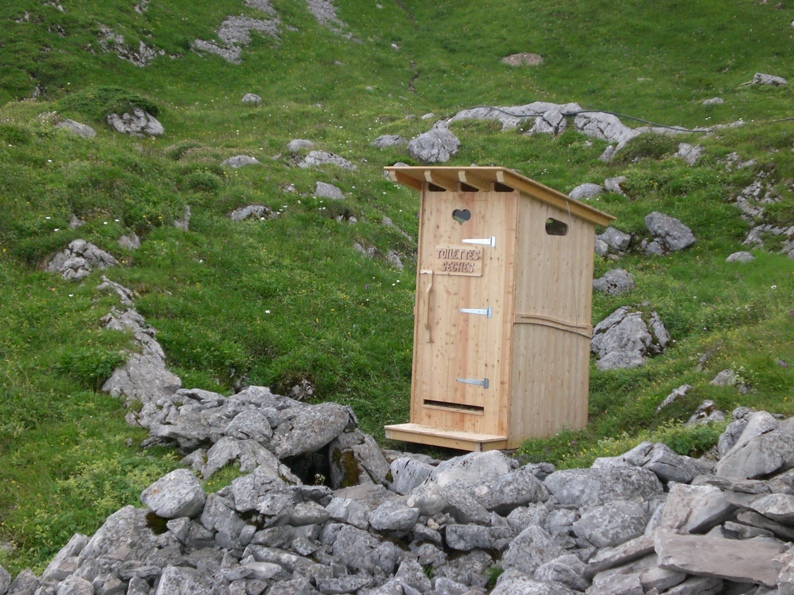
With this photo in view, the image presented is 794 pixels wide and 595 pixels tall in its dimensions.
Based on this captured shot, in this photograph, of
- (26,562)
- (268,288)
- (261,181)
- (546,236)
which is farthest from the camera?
(261,181)

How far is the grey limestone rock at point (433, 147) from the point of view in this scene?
28.3 m

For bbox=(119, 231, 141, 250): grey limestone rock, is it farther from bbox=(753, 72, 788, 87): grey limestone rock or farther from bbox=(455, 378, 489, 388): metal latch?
bbox=(753, 72, 788, 87): grey limestone rock

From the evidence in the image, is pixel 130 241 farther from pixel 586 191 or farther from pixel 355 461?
pixel 586 191

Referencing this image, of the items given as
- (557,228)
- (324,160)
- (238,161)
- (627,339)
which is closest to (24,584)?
(557,228)

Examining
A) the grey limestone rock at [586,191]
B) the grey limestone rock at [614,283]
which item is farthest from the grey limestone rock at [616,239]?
the grey limestone rock at [614,283]

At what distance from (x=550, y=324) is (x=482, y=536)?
6057 millimetres

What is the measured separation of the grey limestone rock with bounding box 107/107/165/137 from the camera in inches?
1018

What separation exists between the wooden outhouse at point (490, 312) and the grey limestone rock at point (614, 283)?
7300mm

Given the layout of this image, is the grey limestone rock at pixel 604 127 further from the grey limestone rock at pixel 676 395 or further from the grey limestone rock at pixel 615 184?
the grey limestone rock at pixel 676 395

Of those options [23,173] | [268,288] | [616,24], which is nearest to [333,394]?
[268,288]

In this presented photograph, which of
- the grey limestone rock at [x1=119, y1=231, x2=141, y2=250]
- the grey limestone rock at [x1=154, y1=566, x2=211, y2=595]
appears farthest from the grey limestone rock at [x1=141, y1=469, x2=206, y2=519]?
the grey limestone rock at [x1=119, y1=231, x2=141, y2=250]

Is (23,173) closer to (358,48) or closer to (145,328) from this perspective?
(145,328)

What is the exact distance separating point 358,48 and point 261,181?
84.8 feet

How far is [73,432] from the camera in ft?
34.3
